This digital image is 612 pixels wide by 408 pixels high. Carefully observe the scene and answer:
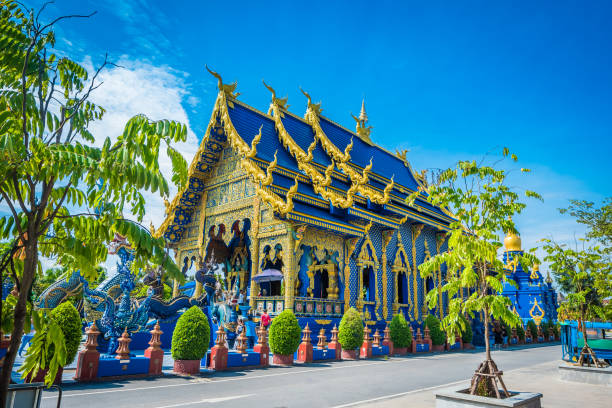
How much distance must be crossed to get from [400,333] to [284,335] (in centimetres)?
612

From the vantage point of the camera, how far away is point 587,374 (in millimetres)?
9852

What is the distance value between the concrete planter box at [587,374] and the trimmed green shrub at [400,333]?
6.62 meters

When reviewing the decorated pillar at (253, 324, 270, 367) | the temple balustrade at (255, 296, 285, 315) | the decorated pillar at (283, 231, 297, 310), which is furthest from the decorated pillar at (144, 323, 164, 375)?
the temple balustrade at (255, 296, 285, 315)

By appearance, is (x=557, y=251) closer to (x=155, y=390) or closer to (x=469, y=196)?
(x=469, y=196)

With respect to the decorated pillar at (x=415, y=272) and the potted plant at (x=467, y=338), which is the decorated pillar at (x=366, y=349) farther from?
the potted plant at (x=467, y=338)

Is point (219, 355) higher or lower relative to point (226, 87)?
lower

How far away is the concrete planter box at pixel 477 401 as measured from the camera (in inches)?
225

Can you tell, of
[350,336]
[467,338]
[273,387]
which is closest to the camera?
[273,387]

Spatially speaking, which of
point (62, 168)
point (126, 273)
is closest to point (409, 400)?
point (62, 168)

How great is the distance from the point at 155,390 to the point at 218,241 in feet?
41.7

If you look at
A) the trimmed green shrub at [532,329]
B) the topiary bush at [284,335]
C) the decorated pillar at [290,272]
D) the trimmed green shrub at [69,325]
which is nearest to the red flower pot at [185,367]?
the trimmed green shrub at [69,325]

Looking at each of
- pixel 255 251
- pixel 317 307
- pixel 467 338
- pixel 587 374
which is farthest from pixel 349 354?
pixel 467 338

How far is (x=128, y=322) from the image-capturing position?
11930mm

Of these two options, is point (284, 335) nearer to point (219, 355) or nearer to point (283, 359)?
point (283, 359)
